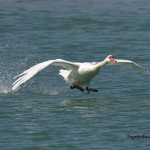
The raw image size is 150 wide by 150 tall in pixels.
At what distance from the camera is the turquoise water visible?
14.1 metres

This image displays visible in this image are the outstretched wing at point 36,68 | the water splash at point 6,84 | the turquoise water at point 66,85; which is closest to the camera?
the turquoise water at point 66,85

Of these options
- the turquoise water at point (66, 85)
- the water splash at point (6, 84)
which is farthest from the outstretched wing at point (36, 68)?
the water splash at point (6, 84)

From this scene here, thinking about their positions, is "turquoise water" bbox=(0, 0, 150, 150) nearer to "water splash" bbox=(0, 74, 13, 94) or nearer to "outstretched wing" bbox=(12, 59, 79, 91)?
"water splash" bbox=(0, 74, 13, 94)

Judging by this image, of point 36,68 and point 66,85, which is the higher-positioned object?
point 36,68

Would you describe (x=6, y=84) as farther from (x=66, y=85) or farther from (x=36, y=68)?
(x=36, y=68)

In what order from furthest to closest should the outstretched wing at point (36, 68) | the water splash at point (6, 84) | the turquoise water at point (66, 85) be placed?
1. the water splash at point (6, 84)
2. the outstretched wing at point (36, 68)
3. the turquoise water at point (66, 85)

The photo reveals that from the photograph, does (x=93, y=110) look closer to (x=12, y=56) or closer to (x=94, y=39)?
(x=12, y=56)

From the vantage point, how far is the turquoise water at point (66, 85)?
555 inches

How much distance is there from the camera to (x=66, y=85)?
63.8 feet

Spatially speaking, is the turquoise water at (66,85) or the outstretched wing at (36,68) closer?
the turquoise water at (66,85)

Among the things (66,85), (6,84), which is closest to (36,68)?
(6,84)

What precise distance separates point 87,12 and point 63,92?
13.4m

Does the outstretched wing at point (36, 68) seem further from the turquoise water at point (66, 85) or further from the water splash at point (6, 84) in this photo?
the water splash at point (6, 84)

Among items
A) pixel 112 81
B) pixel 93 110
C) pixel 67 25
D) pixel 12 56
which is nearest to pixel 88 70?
pixel 93 110
